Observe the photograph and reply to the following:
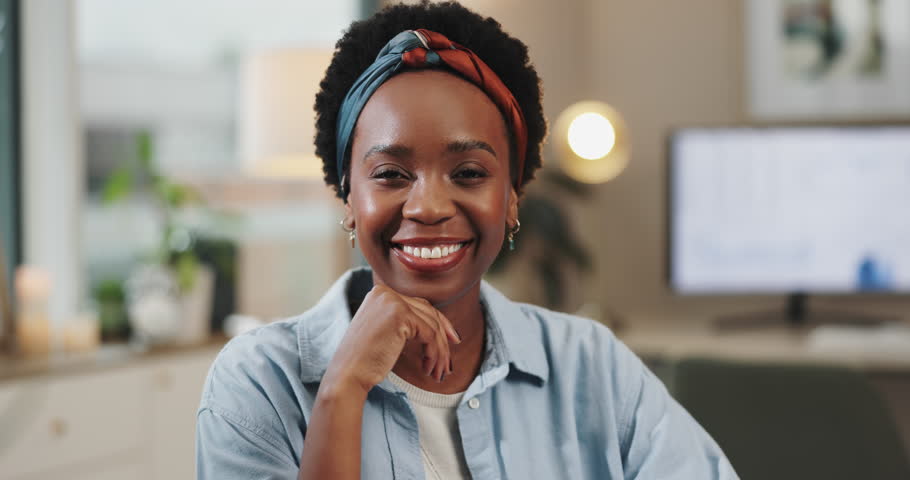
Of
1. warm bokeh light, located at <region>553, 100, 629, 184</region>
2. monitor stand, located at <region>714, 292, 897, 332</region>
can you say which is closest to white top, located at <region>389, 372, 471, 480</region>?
warm bokeh light, located at <region>553, 100, 629, 184</region>

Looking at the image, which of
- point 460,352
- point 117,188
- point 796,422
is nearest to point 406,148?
point 460,352

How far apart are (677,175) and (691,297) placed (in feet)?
1.99

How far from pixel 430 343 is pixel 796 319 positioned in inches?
101

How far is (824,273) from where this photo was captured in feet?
10.1

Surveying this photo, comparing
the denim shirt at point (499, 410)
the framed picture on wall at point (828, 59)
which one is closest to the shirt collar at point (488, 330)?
the denim shirt at point (499, 410)

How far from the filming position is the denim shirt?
88cm

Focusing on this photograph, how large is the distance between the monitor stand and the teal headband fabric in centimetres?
240

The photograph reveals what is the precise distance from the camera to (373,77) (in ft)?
2.91

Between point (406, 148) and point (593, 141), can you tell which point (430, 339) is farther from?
point (593, 141)

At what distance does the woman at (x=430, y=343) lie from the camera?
863 millimetres

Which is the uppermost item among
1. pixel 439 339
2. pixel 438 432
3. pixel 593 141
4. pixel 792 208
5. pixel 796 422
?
pixel 593 141

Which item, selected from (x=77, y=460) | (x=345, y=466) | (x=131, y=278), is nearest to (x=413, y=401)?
(x=345, y=466)

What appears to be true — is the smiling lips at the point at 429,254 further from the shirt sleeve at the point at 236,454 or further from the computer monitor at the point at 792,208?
the computer monitor at the point at 792,208

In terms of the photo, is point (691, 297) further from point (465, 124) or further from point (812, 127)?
point (465, 124)
